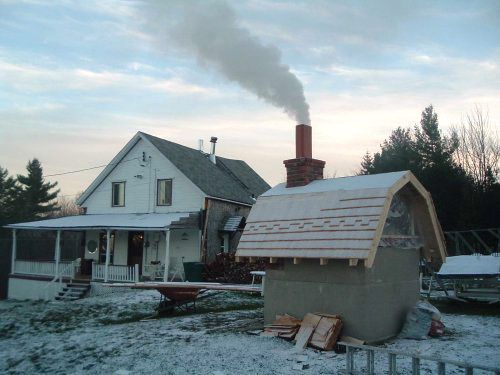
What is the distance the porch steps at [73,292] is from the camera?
20.9 meters

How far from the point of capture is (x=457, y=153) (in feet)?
139

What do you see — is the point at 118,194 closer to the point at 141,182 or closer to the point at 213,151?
the point at 141,182

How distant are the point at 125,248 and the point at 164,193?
12.3 feet

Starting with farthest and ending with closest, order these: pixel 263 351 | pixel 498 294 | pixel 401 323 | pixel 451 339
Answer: pixel 498 294 < pixel 401 323 < pixel 451 339 < pixel 263 351

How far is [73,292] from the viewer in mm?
21250

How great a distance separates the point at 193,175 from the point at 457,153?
92.3ft

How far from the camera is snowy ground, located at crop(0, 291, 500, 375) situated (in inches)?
340

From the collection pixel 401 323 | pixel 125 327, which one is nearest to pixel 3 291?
pixel 125 327

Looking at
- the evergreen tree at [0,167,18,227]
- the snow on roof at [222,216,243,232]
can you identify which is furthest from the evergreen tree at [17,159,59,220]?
the snow on roof at [222,216,243,232]

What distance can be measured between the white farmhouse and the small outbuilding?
10650 mm

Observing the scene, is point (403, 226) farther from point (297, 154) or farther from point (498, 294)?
point (498, 294)

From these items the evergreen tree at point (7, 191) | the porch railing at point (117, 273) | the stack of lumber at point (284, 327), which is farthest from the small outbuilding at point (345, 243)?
the evergreen tree at point (7, 191)

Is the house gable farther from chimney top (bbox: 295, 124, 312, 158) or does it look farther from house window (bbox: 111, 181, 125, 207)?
chimney top (bbox: 295, 124, 312, 158)

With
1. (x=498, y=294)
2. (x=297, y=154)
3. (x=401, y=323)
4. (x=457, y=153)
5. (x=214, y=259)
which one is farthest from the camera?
(x=457, y=153)
